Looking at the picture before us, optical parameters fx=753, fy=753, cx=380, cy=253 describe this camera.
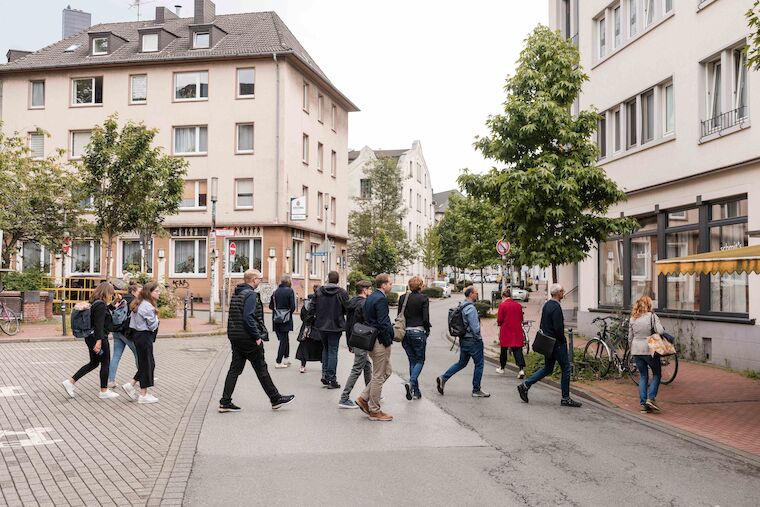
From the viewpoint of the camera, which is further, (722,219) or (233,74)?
(233,74)

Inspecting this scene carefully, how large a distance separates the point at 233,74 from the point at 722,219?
1195 inches

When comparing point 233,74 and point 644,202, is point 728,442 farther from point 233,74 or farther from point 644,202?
point 233,74

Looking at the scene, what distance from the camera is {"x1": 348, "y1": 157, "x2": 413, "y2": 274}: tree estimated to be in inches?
2405

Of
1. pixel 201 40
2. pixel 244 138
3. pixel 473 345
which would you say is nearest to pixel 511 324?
pixel 473 345

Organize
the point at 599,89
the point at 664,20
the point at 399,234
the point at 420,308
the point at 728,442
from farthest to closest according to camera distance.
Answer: the point at 399,234 → the point at 599,89 → the point at 664,20 → the point at 420,308 → the point at 728,442

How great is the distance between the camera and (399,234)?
63188 millimetres

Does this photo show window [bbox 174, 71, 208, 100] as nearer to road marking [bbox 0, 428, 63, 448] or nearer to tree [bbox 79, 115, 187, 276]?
tree [bbox 79, 115, 187, 276]

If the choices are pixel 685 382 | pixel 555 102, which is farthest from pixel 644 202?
pixel 685 382

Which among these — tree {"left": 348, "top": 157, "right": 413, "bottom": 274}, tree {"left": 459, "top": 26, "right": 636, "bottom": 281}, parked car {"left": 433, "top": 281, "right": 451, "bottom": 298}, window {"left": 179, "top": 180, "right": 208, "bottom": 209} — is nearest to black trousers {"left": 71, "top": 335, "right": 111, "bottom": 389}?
tree {"left": 459, "top": 26, "right": 636, "bottom": 281}

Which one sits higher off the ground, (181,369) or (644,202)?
(644,202)

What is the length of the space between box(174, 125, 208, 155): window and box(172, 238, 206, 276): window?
16.2 ft

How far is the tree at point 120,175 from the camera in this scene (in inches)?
971

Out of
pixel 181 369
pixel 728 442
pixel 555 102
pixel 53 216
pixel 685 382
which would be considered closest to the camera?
pixel 728 442

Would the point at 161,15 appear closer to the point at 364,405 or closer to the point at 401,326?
the point at 401,326
